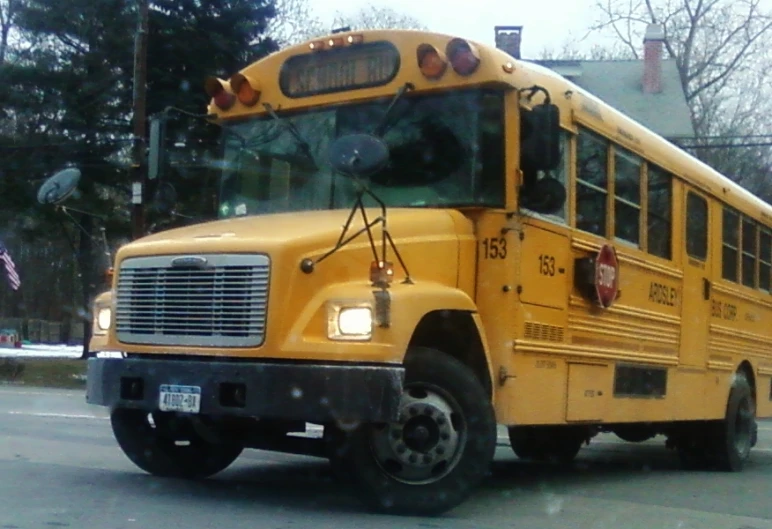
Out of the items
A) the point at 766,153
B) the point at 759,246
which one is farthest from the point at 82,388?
the point at 766,153

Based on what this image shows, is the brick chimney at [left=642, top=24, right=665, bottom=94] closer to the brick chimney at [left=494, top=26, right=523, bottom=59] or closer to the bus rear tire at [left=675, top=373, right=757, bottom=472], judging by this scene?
the brick chimney at [left=494, top=26, right=523, bottom=59]

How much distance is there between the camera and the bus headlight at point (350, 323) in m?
6.74

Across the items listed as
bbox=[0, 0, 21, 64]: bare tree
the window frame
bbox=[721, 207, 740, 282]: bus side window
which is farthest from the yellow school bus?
bbox=[0, 0, 21, 64]: bare tree

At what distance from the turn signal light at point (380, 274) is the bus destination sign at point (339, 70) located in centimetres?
171

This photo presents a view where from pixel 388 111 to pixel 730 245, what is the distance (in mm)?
5288

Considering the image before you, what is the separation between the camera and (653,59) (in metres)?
44.1

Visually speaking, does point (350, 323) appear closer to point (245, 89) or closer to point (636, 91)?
point (245, 89)

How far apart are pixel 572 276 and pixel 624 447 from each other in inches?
241

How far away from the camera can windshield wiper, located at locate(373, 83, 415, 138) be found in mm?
8000

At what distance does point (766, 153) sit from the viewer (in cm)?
4162

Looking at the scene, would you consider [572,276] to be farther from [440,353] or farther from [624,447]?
[624,447]

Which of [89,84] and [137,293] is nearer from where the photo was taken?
[137,293]

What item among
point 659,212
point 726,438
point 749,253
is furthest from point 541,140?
point 749,253

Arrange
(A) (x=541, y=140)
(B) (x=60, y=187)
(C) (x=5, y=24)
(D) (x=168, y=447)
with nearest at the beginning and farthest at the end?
Answer: (A) (x=541, y=140) < (B) (x=60, y=187) < (D) (x=168, y=447) < (C) (x=5, y=24)
